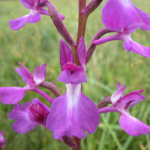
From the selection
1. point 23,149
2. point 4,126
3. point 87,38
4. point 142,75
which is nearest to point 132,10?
point 23,149

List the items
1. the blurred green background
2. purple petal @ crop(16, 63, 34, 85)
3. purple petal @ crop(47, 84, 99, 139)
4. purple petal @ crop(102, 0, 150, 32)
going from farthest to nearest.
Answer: the blurred green background, purple petal @ crop(16, 63, 34, 85), purple petal @ crop(47, 84, 99, 139), purple petal @ crop(102, 0, 150, 32)

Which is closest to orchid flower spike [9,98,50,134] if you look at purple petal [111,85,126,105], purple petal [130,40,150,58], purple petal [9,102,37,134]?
purple petal [9,102,37,134]

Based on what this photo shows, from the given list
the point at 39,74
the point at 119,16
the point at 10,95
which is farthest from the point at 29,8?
the point at 119,16

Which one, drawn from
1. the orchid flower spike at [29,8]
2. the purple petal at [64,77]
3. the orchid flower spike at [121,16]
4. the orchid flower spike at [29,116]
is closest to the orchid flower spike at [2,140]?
the orchid flower spike at [29,116]

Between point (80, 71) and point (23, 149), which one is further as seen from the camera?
point (23, 149)

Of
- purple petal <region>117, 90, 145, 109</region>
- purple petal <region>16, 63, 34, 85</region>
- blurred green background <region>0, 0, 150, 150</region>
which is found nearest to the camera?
purple petal <region>117, 90, 145, 109</region>

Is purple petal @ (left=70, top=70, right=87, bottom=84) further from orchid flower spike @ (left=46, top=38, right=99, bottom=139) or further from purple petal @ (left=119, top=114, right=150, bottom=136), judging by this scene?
purple petal @ (left=119, top=114, right=150, bottom=136)

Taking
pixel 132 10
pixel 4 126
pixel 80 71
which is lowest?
pixel 4 126

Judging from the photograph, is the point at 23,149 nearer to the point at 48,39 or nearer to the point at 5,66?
the point at 5,66
